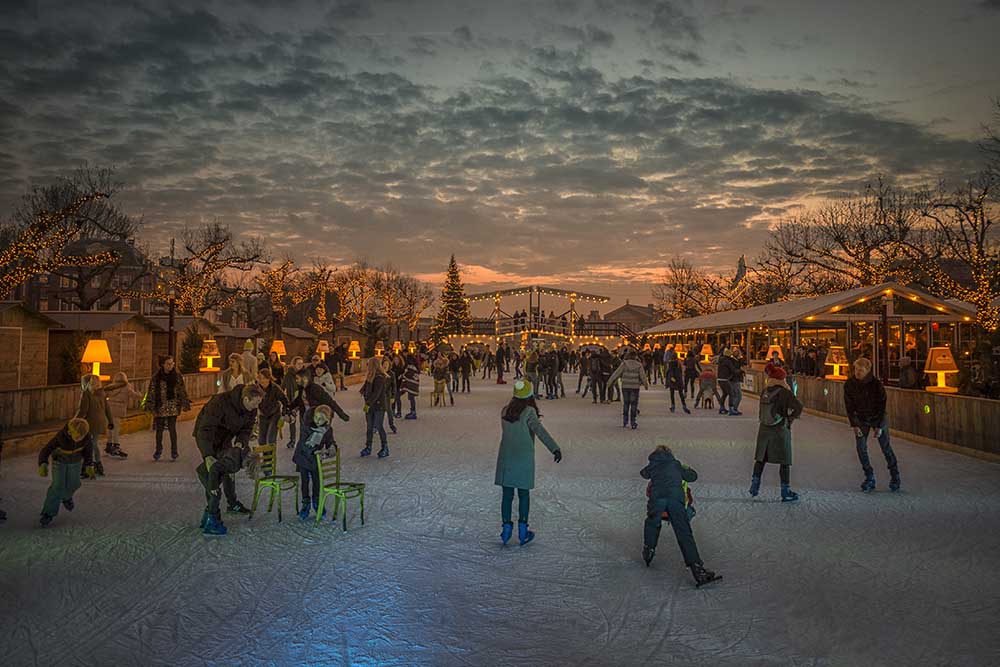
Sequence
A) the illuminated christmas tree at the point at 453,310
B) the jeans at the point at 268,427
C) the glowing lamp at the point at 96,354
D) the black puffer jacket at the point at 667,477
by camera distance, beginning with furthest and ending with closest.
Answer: the illuminated christmas tree at the point at 453,310 < the glowing lamp at the point at 96,354 < the jeans at the point at 268,427 < the black puffer jacket at the point at 667,477

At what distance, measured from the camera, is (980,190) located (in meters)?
30.8

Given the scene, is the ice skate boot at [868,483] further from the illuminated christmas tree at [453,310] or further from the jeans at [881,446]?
the illuminated christmas tree at [453,310]

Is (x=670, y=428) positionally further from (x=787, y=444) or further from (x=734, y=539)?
(x=734, y=539)

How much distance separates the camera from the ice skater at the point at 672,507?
485 centimetres

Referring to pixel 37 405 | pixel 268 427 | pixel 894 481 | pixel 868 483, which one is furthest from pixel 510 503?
pixel 37 405

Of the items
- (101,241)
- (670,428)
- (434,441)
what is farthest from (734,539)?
(101,241)

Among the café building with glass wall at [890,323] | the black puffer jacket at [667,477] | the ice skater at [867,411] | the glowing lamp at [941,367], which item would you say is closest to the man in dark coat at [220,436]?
the black puffer jacket at [667,477]

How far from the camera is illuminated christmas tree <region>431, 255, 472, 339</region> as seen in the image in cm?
6569

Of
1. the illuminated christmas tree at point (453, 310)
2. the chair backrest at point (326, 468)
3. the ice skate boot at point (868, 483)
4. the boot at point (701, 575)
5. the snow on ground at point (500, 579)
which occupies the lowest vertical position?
the snow on ground at point (500, 579)

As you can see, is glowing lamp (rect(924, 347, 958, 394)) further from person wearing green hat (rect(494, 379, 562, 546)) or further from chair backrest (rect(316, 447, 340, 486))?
chair backrest (rect(316, 447, 340, 486))

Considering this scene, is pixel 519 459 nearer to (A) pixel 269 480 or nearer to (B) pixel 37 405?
(A) pixel 269 480

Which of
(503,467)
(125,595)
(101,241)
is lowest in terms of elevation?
(125,595)

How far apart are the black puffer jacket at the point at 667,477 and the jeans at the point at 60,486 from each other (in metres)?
5.37

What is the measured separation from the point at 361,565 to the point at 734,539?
3.17 m
